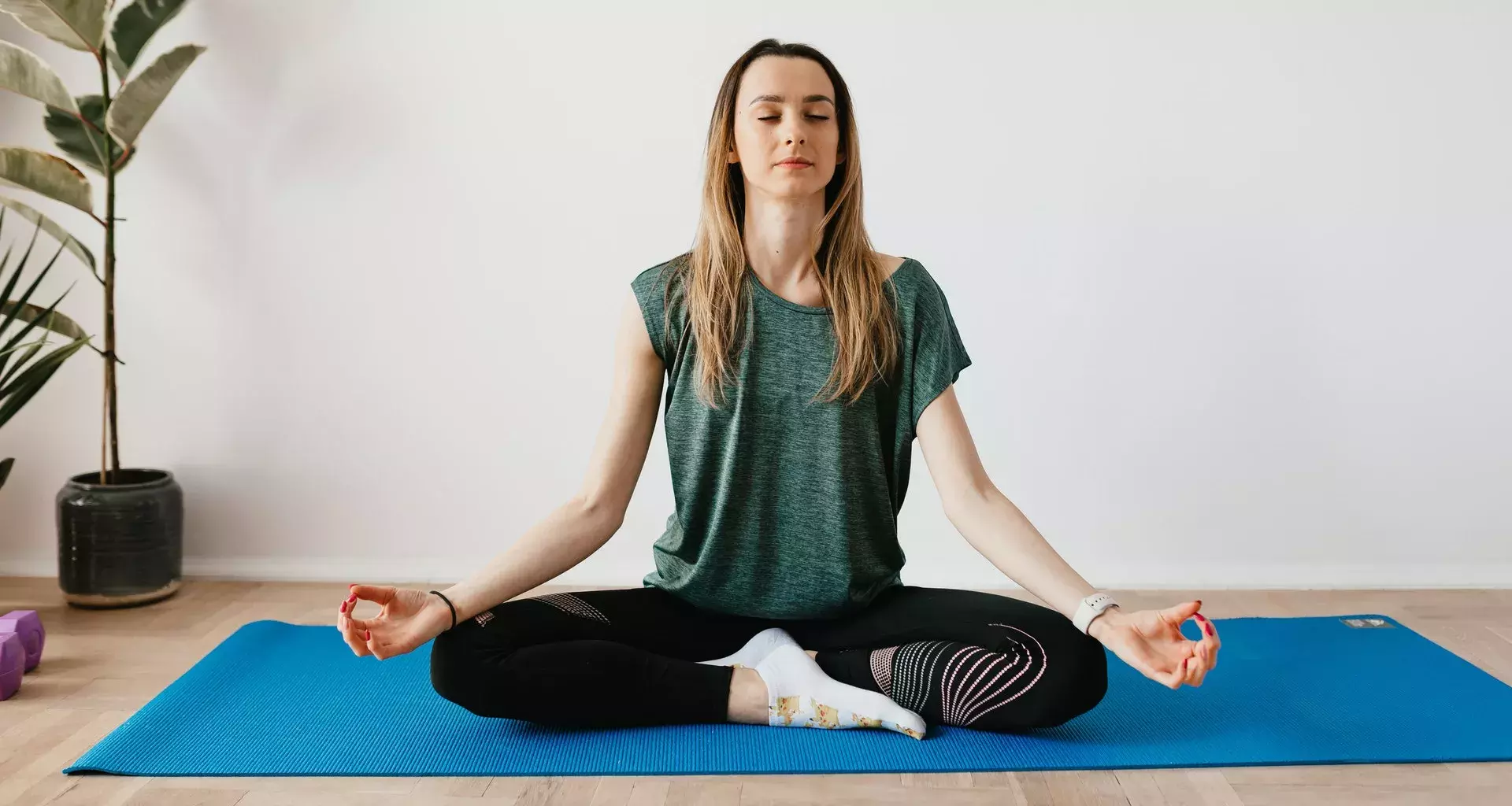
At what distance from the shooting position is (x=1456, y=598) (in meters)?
2.95

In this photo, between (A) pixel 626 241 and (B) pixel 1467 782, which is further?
(A) pixel 626 241

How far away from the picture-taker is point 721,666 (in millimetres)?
2020

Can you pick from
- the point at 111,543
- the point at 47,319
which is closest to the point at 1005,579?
the point at 111,543

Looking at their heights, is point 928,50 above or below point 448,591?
above

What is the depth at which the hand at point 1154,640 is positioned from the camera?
5.52ft

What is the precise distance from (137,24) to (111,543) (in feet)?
3.65

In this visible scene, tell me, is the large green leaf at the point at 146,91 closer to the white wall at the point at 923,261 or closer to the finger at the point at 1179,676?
the white wall at the point at 923,261

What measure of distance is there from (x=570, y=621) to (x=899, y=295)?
0.74 m

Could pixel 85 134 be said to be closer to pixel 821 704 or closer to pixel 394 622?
pixel 394 622

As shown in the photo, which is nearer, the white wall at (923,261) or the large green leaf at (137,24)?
the large green leaf at (137,24)

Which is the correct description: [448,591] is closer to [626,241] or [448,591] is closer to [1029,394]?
[626,241]

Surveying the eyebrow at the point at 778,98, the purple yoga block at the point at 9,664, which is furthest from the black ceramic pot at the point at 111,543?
the eyebrow at the point at 778,98

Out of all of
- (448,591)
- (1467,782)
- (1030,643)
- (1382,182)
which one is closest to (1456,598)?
(1382,182)

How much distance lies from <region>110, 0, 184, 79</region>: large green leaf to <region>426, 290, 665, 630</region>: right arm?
1.38 meters
